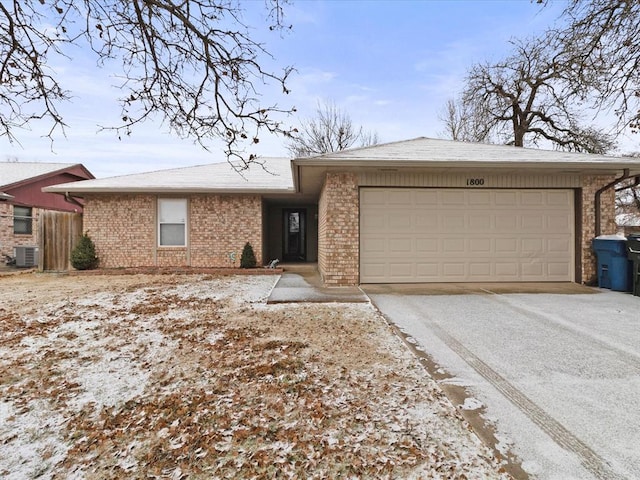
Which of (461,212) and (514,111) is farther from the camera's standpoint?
(514,111)

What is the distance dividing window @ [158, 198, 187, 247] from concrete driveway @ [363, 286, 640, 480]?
24.0 feet

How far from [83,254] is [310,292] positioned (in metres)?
7.78

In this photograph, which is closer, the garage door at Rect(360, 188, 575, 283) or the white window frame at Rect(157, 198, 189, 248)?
the garage door at Rect(360, 188, 575, 283)

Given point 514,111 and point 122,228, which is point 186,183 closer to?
point 122,228

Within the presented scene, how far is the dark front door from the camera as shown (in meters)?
14.6

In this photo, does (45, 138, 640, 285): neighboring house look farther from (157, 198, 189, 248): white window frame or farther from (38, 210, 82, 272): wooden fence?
(38, 210, 82, 272): wooden fence

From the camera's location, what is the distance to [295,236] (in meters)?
14.8

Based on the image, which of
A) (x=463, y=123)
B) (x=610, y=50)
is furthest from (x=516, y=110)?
(x=610, y=50)

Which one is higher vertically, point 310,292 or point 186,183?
point 186,183

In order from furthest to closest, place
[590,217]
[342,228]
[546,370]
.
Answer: [590,217] → [342,228] → [546,370]

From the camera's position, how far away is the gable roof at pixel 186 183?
10.3 m

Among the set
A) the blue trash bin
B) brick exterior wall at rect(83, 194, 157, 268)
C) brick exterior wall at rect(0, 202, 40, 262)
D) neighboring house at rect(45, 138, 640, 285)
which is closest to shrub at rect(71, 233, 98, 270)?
brick exterior wall at rect(83, 194, 157, 268)

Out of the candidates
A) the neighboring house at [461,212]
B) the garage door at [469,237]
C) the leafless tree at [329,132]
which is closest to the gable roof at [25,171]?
the leafless tree at [329,132]

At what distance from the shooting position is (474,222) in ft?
25.2
